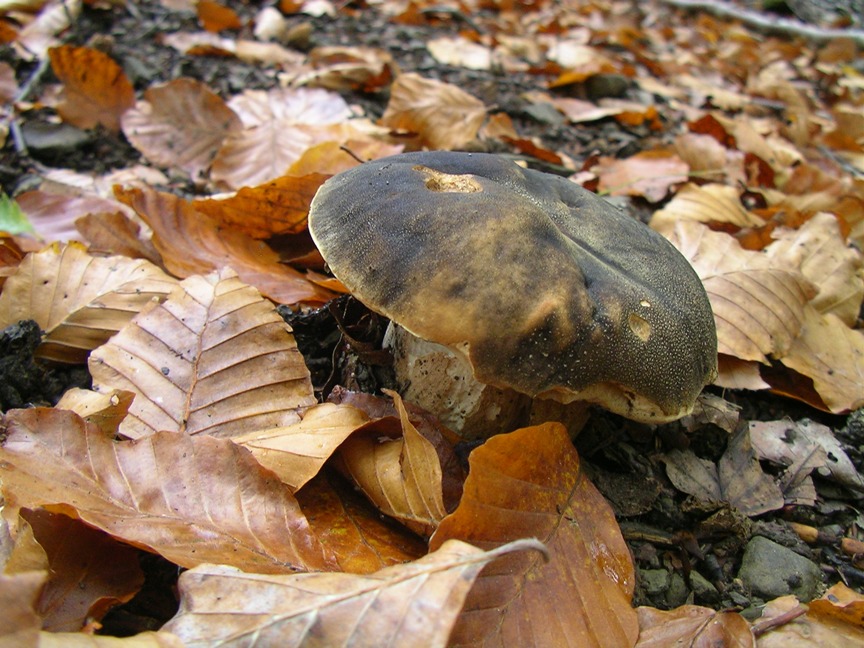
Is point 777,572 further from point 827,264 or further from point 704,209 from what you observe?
point 704,209

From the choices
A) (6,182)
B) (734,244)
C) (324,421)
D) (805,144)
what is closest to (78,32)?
(6,182)

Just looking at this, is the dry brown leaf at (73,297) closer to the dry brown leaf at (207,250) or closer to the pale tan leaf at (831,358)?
the dry brown leaf at (207,250)

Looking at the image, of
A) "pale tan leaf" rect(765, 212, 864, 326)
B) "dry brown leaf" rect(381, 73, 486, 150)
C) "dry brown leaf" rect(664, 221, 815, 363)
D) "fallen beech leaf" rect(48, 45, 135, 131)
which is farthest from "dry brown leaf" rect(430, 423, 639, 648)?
"fallen beech leaf" rect(48, 45, 135, 131)

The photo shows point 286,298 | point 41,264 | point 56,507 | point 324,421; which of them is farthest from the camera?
point 286,298

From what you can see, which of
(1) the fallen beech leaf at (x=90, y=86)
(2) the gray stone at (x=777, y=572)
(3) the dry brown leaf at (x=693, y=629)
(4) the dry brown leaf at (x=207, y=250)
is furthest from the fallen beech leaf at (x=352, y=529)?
(1) the fallen beech leaf at (x=90, y=86)

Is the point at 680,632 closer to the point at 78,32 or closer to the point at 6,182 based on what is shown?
the point at 6,182

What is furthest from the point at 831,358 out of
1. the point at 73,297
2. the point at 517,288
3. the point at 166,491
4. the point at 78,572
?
the point at 73,297
